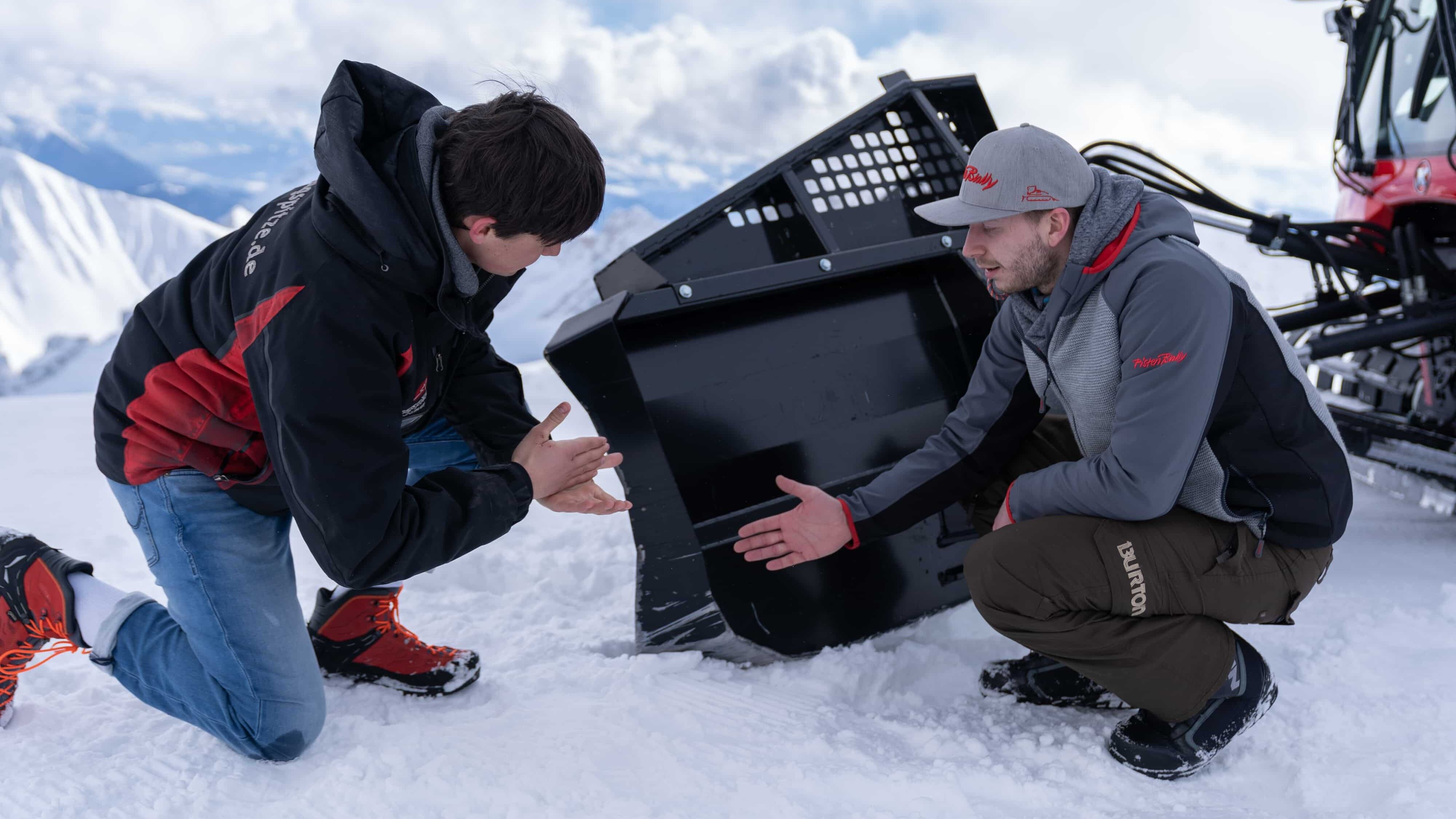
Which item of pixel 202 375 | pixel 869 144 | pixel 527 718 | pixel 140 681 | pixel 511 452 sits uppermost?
pixel 869 144

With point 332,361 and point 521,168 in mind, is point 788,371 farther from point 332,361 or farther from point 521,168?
point 332,361

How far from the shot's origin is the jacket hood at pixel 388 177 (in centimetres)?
164

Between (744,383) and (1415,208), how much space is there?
10.2 ft

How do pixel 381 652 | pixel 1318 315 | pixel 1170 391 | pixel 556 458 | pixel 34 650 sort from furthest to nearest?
pixel 1318 315, pixel 381 652, pixel 34 650, pixel 556 458, pixel 1170 391

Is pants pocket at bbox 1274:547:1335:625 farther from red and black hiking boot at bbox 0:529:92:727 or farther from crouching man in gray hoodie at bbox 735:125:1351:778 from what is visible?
red and black hiking boot at bbox 0:529:92:727

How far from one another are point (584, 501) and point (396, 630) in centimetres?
69

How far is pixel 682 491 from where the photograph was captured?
8.20 ft

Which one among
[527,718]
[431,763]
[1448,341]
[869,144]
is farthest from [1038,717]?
[1448,341]

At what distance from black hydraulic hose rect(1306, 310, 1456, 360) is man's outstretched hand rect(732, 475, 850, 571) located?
236 cm

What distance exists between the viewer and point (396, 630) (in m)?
2.45

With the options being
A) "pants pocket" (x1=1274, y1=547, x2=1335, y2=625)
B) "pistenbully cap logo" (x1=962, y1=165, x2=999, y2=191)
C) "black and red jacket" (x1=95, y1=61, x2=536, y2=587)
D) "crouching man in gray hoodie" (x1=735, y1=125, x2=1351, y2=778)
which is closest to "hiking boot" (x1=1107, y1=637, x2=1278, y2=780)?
"crouching man in gray hoodie" (x1=735, y1=125, x2=1351, y2=778)

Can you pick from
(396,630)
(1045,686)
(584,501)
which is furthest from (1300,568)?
(396,630)

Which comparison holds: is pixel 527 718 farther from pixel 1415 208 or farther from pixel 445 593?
pixel 1415 208

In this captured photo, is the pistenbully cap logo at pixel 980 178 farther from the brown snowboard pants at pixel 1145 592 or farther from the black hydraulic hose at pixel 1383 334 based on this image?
the black hydraulic hose at pixel 1383 334
